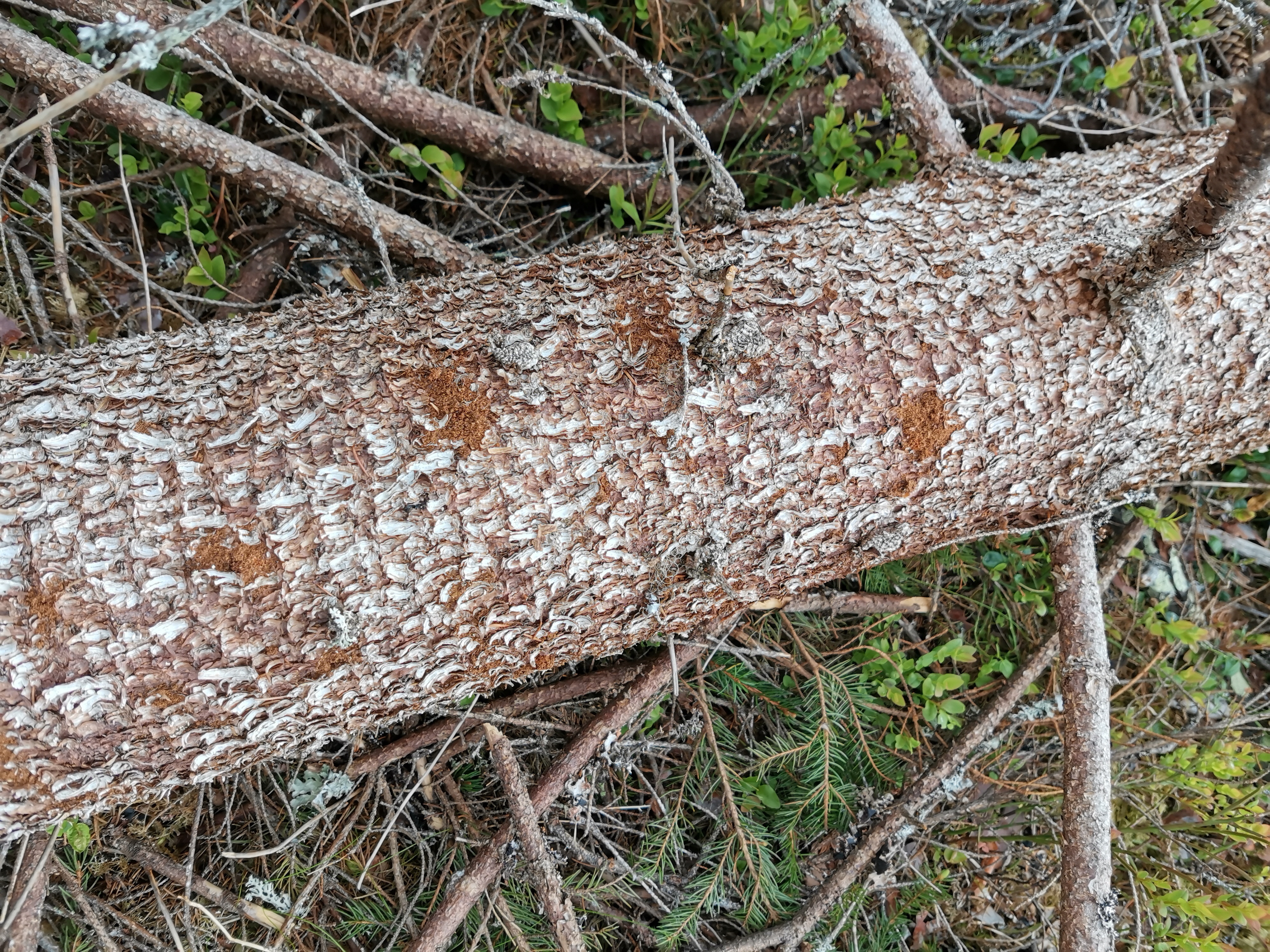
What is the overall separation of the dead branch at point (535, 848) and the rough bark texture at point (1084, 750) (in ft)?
3.37

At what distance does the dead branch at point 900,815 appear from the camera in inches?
74.0

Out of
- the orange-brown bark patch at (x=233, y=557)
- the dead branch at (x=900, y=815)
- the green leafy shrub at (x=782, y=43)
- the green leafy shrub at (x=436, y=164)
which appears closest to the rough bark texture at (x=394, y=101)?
the green leafy shrub at (x=436, y=164)

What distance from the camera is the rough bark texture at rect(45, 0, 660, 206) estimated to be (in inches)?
73.3

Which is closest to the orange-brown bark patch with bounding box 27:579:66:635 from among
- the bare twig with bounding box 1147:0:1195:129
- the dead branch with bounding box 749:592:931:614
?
the dead branch with bounding box 749:592:931:614

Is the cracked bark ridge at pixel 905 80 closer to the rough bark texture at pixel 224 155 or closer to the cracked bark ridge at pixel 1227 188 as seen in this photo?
the cracked bark ridge at pixel 1227 188

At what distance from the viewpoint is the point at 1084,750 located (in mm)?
1645

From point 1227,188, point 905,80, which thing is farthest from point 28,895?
point 905,80

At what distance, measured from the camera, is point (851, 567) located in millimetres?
1626

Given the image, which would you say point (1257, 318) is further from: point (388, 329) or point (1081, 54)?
point (388, 329)

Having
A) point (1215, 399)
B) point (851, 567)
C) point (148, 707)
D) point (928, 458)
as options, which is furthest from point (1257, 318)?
point (148, 707)

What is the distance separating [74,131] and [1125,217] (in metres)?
2.54

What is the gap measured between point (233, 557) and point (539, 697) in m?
0.87

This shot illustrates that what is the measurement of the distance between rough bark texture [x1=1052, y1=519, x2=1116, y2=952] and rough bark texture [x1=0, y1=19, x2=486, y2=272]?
5.32ft

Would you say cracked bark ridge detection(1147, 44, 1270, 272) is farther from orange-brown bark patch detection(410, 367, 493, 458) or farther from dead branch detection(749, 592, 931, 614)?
orange-brown bark patch detection(410, 367, 493, 458)
